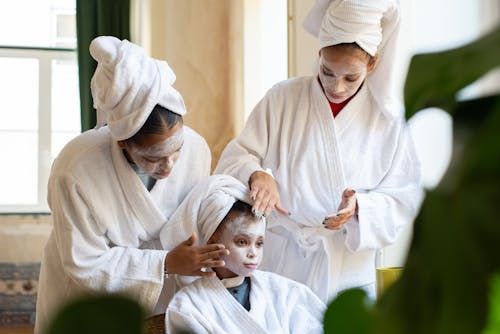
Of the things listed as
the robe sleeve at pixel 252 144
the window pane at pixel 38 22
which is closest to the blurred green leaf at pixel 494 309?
the robe sleeve at pixel 252 144

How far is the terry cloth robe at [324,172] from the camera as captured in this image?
263 centimetres

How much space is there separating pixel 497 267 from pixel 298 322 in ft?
7.88

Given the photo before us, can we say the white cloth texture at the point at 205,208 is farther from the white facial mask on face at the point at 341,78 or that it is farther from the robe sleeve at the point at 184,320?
the white facial mask on face at the point at 341,78

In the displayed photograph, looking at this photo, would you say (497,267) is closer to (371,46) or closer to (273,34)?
(371,46)

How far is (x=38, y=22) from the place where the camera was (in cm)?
665

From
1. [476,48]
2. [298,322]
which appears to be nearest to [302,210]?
[298,322]

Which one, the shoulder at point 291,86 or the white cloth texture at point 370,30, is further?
the shoulder at point 291,86

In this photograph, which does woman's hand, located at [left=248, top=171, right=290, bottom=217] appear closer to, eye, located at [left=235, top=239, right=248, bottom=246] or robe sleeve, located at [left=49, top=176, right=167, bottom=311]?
eye, located at [left=235, top=239, right=248, bottom=246]

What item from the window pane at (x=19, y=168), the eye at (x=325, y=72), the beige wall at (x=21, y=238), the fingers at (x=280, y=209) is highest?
the eye at (x=325, y=72)

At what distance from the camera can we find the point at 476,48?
11cm

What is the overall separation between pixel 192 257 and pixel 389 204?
707 millimetres

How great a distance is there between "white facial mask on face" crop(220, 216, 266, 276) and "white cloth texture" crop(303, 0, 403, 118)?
0.59 m

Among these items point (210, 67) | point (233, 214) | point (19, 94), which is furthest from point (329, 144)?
point (19, 94)

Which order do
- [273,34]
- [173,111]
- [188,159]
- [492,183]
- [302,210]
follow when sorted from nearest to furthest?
[492,183], [173,111], [188,159], [302,210], [273,34]
